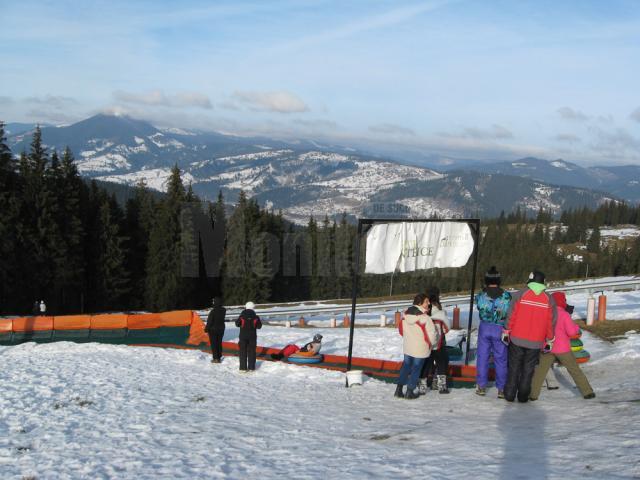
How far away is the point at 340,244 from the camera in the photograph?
8431 cm

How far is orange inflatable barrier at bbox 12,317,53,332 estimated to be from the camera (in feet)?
63.3

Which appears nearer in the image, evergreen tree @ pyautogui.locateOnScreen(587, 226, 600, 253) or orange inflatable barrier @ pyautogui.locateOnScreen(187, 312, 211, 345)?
orange inflatable barrier @ pyautogui.locateOnScreen(187, 312, 211, 345)

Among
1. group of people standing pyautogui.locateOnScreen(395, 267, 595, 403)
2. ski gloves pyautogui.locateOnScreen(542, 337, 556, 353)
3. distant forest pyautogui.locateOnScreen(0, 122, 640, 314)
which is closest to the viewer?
group of people standing pyautogui.locateOnScreen(395, 267, 595, 403)

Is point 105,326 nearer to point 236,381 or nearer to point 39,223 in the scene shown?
point 236,381

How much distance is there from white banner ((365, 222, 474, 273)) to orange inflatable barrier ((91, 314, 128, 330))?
9.93 metres

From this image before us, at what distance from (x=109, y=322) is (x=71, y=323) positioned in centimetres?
123

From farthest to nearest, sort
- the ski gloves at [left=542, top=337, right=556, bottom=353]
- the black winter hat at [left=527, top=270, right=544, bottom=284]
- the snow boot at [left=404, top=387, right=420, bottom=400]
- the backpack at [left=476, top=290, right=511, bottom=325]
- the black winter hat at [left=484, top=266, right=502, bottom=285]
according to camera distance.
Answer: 1. the snow boot at [left=404, top=387, right=420, bottom=400]
2. the black winter hat at [left=484, top=266, right=502, bottom=285]
3. the backpack at [left=476, top=290, right=511, bottom=325]
4. the ski gloves at [left=542, top=337, right=556, bottom=353]
5. the black winter hat at [left=527, top=270, right=544, bottom=284]

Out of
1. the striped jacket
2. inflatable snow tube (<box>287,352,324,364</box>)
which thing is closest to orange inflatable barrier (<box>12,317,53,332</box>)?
inflatable snow tube (<box>287,352,324,364</box>)

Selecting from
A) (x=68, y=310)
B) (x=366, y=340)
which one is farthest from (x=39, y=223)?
(x=366, y=340)

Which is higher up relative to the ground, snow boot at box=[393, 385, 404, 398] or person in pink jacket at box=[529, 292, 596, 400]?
person in pink jacket at box=[529, 292, 596, 400]

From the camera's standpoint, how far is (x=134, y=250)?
64.9 meters

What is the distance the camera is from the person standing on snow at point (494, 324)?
35.2 feet

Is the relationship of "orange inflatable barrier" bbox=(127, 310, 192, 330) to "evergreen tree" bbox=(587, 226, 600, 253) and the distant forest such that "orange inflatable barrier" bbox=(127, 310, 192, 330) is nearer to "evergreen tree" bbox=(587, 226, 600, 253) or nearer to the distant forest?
the distant forest

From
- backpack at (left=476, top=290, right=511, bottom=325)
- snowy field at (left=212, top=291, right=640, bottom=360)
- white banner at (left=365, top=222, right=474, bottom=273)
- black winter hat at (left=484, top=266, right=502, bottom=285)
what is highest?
white banner at (left=365, top=222, right=474, bottom=273)
